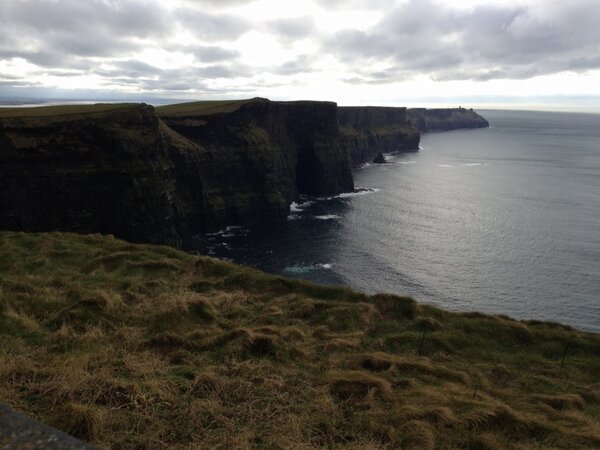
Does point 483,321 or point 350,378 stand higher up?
point 350,378

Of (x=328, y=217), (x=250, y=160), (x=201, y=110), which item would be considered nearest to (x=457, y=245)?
(x=328, y=217)

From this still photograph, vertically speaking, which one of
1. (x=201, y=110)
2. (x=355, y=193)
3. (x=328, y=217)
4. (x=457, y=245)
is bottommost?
(x=457, y=245)

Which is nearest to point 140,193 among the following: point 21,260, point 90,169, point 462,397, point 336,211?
point 90,169

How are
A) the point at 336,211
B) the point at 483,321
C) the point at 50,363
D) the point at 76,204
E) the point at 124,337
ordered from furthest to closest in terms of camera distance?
the point at 336,211, the point at 76,204, the point at 483,321, the point at 124,337, the point at 50,363

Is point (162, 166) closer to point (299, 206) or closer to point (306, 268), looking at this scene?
point (306, 268)

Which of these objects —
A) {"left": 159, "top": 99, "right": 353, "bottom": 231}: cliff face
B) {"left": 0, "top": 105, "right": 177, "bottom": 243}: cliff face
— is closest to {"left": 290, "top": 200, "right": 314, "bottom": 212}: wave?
{"left": 159, "top": 99, "right": 353, "bottom": 231}: cliff face

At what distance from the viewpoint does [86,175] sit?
202 feet

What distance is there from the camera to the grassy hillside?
10086 mm

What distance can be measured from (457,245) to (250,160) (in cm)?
4761

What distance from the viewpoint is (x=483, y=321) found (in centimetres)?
2078

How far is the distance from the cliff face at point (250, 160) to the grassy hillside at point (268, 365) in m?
60.1

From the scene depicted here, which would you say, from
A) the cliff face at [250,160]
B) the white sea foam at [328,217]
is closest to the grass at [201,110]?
the cliff face at [250,160]

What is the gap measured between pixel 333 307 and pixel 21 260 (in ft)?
58.7

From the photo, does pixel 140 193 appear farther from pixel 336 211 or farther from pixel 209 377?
pixel 209 377
